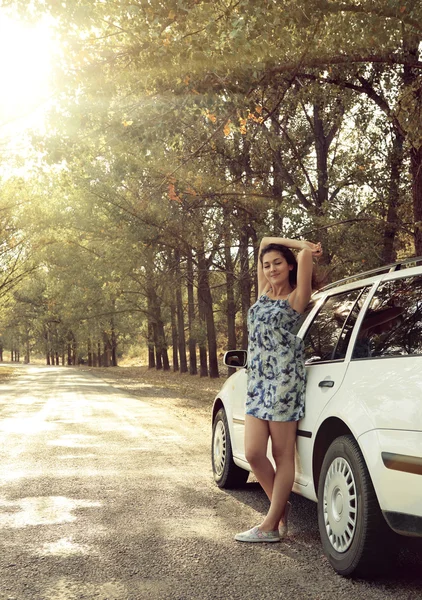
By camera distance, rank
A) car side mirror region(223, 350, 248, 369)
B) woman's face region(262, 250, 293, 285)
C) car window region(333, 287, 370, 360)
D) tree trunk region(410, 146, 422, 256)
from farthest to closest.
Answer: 1. tree trunk region(410, 146, 422, 256)
2. car side mirror region(223, 350, 248, 369)
3. woman's face region(262, 250, 293, 285)
4. car window region(333, 287, 370, 360)

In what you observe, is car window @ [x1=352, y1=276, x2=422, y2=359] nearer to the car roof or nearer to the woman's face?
the car roof

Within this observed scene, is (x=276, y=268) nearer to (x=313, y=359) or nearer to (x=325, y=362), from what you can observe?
(x=313, y=359)

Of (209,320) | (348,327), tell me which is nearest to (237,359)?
(348,327)

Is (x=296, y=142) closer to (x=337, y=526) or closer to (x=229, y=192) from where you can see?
(x=229, y=192)

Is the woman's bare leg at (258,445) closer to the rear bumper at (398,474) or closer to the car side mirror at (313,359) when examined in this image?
the car side mirror at (313,359)

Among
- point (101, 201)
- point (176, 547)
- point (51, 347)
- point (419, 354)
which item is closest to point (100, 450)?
point (176, 547)

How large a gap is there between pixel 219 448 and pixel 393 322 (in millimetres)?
3370

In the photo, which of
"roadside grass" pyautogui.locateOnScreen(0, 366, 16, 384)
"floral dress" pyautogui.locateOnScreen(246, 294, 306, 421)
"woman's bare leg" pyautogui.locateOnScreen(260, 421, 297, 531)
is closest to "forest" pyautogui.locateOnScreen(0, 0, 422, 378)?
"floral dress" pyautogui.locateOnScreen(246, 294, 306, 421)

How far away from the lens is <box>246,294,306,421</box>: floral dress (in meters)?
4.91

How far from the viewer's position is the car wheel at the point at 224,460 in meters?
6.70

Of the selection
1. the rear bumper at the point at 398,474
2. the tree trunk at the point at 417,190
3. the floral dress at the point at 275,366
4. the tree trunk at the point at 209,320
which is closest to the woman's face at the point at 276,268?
the floral dress at the point at 275,366

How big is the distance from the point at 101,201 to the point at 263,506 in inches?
839

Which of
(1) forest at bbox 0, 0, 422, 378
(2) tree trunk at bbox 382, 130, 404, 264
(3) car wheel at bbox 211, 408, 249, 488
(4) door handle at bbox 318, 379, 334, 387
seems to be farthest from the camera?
(2) tree trunk at bbox 382, 130, 404, 264

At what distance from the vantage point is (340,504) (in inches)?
168
